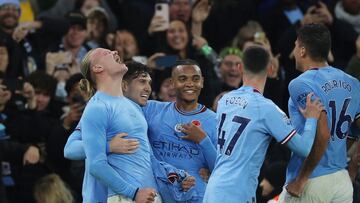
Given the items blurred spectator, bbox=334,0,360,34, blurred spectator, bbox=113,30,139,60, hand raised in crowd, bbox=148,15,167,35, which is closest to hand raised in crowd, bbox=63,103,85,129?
blurred spectator, bbox=113,30,139,60

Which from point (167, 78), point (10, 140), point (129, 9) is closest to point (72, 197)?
point (10, 140)

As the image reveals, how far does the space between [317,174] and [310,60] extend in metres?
0.96

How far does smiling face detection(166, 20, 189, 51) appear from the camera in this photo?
→ 43.0ft

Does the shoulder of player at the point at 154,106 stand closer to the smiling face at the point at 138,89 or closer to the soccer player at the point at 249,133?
the smiling face at the point at 138,89

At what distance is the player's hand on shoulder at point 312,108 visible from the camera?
7.96 m

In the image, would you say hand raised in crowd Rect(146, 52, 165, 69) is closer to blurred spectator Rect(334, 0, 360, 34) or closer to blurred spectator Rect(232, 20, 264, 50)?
blurred spectator Rect(232, 20, 264, 50)

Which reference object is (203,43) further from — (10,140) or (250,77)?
(250,77)

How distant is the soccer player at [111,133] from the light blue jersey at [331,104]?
1269 mm

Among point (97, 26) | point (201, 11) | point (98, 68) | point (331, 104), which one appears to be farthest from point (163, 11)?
point (331, 104)

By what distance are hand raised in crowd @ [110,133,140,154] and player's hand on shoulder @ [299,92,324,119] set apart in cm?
142

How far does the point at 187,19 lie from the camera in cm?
1381

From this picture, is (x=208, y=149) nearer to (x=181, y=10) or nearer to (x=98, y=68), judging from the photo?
(x=98, y=68)

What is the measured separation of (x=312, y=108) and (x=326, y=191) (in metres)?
0.76

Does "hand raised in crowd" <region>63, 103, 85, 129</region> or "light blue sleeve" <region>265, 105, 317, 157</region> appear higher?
"light blue sleeve" <region>265, 105, 317, 157</region>
